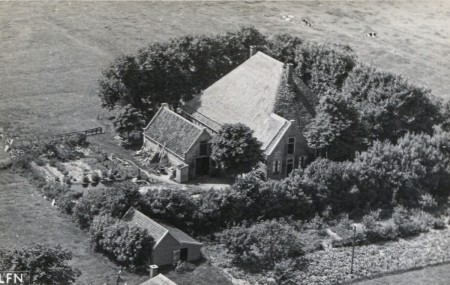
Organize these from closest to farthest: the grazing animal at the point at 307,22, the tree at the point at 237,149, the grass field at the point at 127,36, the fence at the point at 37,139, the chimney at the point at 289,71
A: the tree at the point at 237,149, the chimney at the point at 289,71, the fence at the point at 37,139, the grass field at the point at 127,36, the grazing animal at the point at 307,22

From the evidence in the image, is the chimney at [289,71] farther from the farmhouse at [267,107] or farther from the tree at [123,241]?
the tree at [123,241]

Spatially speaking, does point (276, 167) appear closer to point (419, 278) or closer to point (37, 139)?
point (419, 278)

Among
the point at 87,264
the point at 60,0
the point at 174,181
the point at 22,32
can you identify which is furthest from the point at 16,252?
the point at 60,0

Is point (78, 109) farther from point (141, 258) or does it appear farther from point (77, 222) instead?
point (141, 258)

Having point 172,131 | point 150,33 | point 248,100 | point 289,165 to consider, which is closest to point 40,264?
point 172,131

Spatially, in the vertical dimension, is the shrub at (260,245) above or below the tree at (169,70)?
below

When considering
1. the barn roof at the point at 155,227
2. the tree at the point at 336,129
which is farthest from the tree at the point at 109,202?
the tree at the point at 336,129
